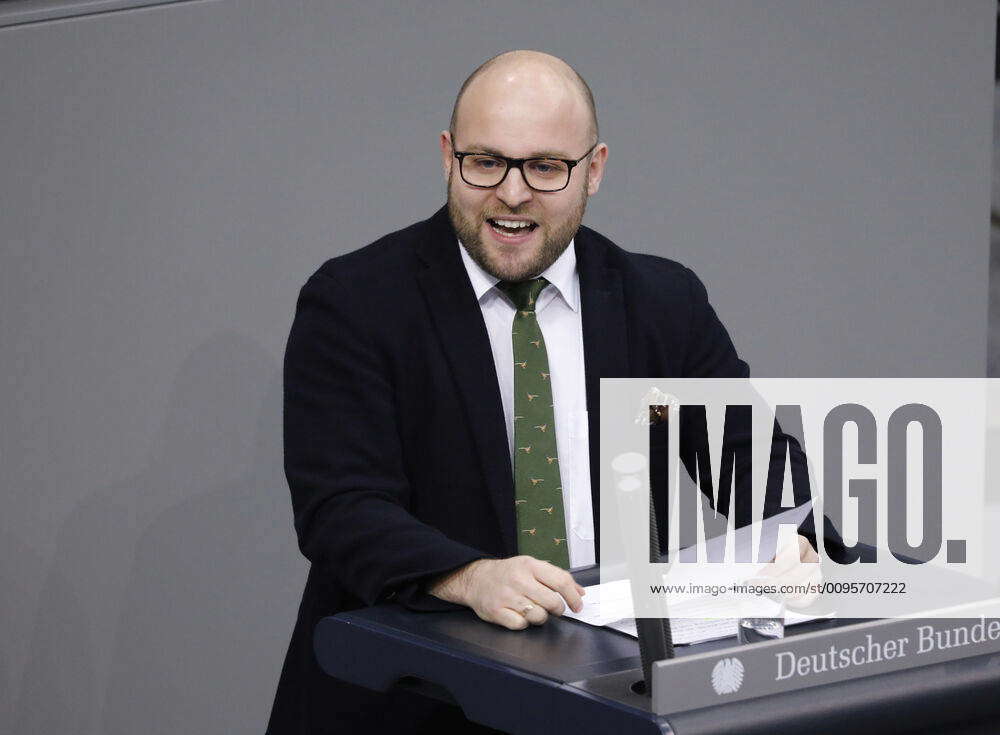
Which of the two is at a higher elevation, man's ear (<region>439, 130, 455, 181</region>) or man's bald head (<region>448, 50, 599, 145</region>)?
man's bald head (<region>448, 50, 599, 145</region>)

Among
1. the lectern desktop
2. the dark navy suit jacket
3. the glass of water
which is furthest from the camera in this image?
the dark navy suit jacket

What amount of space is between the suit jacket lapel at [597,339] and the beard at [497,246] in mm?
88

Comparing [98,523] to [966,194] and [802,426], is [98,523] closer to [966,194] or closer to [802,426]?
[802,426]

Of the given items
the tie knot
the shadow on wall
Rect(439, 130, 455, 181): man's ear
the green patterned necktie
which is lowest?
the shadow on wall

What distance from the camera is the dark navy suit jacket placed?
209 centimetres

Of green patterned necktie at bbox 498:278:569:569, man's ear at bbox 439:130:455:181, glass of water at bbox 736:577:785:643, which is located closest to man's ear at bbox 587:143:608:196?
man's ear at bbox 439:130:455:181

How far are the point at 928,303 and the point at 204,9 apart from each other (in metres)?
1.80

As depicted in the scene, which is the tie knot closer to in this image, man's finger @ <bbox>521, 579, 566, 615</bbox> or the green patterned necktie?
the green patterned necktie

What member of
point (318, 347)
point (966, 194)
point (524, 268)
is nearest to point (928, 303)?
point (966, 194)

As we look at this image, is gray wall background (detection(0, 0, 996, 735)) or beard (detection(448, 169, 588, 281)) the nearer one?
beard (detection(448, 169, 588, 281))

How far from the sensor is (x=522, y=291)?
2303 millimetres

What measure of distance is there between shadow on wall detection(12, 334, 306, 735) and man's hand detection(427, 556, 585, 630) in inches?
67.7

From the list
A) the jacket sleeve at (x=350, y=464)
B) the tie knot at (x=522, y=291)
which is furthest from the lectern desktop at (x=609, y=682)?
the tie knot at (x=522, y=291)

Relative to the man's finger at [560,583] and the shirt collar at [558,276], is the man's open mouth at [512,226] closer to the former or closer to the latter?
the shirt collar at [558,276]
